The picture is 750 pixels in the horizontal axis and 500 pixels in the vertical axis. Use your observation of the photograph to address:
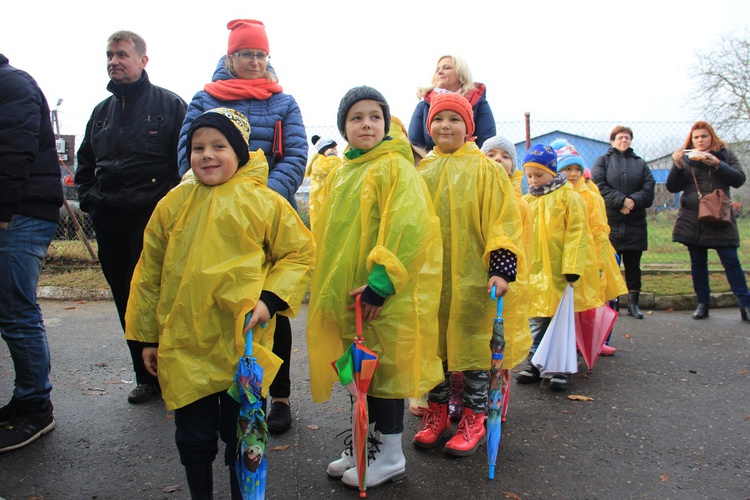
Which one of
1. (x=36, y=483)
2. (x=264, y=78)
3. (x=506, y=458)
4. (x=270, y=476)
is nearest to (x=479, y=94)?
(x=264, y=78)

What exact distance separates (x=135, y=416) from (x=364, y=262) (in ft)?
6.52

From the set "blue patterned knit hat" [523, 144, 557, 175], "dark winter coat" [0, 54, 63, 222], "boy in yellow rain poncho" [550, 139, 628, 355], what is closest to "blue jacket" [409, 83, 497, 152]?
"blue patterned knit hat" [523, 144, 557, 175]

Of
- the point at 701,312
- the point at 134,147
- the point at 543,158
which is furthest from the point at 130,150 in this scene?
the point at 701,312

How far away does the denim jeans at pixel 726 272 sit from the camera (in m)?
6.31

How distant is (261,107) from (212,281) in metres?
1.43

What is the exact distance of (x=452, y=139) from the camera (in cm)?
313

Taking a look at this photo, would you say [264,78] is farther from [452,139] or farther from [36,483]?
[36,483]

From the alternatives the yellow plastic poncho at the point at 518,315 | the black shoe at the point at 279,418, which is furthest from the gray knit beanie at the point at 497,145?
the black shoe at the point at 279,418

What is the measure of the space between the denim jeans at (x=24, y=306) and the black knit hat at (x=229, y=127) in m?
1.37

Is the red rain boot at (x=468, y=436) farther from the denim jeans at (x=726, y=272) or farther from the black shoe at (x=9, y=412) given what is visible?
the denim jeans at (x=726, y=272)

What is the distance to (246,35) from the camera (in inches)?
125

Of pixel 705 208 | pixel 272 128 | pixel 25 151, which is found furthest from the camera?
pixel 705 208

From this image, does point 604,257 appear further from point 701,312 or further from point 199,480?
point 199,480

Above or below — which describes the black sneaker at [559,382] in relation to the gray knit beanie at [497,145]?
below
